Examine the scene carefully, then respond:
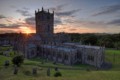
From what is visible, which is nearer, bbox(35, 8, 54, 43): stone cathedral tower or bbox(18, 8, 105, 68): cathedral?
bbox(18, 8, 105, 68): cathedral

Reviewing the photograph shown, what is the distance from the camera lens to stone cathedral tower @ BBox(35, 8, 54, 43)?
74562 mm

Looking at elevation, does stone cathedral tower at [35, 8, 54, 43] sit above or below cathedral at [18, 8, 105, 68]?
above

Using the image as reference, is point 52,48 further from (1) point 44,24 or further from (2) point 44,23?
(2) point 44,23

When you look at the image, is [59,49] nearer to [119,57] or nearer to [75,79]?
[119,57]

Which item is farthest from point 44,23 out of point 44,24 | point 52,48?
point 52,48

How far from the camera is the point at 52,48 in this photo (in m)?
61.1

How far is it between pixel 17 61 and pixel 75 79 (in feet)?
64.1

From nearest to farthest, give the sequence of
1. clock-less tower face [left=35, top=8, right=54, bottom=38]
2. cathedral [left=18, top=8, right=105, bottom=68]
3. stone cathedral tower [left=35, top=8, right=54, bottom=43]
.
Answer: cathedral [left=18, top=8, right=105, bottom=68] < stone cathedral tower [left=35, top=8, right=54, bottom=43] < clock-less tower face [left=35, top=8, right=54, bottom=38]

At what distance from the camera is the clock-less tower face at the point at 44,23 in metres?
74.9

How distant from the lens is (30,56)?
63844 millimetres

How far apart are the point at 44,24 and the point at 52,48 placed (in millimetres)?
18400

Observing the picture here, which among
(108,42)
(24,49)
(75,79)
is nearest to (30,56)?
(24,49)

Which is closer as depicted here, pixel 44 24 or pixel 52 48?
pixel 52 48

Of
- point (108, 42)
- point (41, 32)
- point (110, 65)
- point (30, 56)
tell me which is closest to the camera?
point (110, 65)
